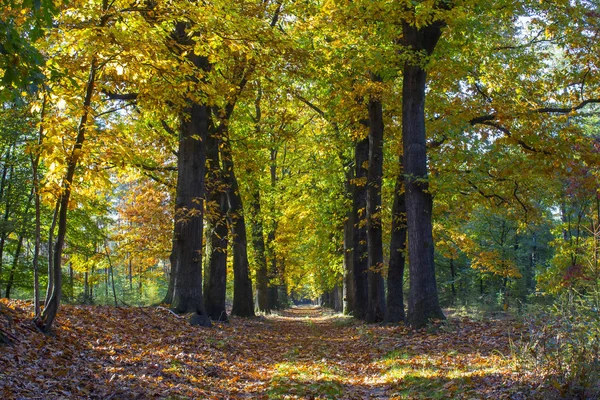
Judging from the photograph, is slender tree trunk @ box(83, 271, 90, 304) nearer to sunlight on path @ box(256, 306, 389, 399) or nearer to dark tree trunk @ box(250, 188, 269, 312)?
sunlight on path @ box(256, 306, 389, 399)

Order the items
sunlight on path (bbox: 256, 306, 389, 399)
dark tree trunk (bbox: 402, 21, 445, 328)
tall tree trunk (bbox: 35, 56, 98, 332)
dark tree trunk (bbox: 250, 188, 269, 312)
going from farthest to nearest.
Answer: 1. dark tree trunk (bbox: 250, 188, 269, 312)
2. dark tree trunk (bbox: 402, 21, 445, 328)
3. tall tree trunk (bbox: 35, 56, 98, 332)
4. sunlight on path (bbox: 256, 306, 389, 399)

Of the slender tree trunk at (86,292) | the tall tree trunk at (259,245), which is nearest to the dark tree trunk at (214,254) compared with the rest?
the slender tree trunk at (86,292)

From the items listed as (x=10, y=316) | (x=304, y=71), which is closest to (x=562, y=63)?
(x=304, y=71)

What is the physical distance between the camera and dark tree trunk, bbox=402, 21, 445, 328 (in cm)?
1250

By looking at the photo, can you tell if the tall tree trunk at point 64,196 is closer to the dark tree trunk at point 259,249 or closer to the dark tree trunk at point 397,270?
the dark tree trunk at point 397,270

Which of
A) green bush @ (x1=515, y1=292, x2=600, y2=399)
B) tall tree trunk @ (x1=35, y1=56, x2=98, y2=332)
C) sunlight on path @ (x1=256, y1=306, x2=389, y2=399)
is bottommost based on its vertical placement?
sunlight on path @ (x1=256, y1=306, x2=389, y2=399)

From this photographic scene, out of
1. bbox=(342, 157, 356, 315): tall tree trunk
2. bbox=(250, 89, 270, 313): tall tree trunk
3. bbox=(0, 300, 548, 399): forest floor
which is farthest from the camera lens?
bbox=(250, 89, 270, 313): tall tree trunk

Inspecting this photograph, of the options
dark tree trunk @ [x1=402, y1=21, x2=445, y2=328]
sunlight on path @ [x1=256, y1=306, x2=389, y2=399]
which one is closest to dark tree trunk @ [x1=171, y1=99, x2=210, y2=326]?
sunlight on path @ [x1=256, y1=306, x2=389, y2=399]

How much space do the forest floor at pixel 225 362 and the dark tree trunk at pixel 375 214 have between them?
383 centimetres

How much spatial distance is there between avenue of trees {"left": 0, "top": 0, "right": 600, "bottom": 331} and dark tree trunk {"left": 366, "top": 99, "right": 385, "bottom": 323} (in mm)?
67

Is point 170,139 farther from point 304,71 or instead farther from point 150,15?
point 150,15

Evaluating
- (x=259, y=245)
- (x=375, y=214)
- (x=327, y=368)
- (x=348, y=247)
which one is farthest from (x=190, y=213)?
(x=259, y=245)

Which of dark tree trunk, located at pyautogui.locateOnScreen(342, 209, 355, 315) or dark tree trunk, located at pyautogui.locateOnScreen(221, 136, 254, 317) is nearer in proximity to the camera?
dark tree trunk, located at pyautogui.locateOnScreen(221, 136, 254, 317)

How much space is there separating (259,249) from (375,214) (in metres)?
11.8
